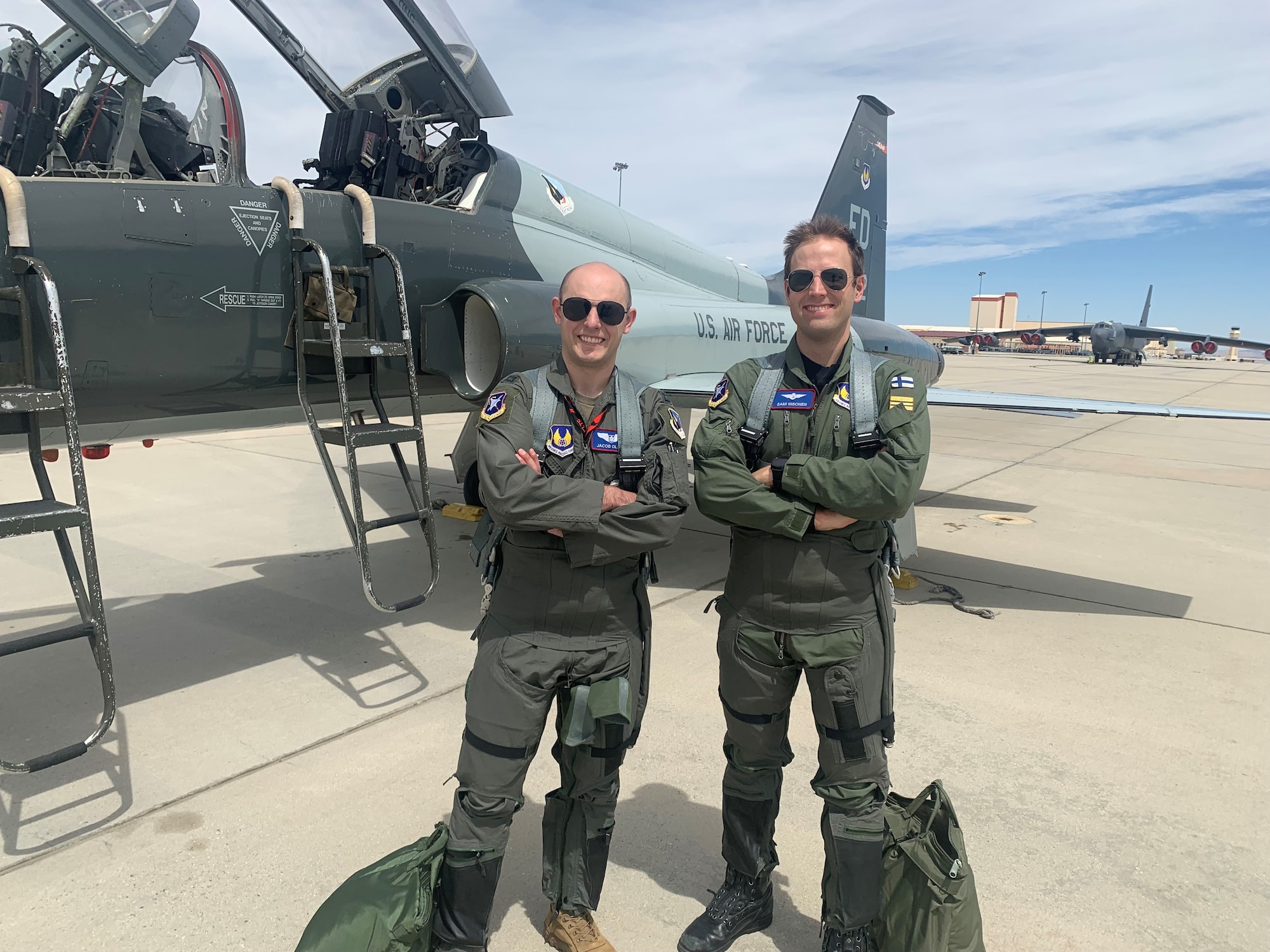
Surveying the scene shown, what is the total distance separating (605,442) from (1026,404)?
→ 17.5ft

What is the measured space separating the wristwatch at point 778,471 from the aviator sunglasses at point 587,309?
0.58 meters

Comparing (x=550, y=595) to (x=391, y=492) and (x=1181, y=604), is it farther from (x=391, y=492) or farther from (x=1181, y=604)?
(x=391, y=492)

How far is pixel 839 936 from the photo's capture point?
2.31 m

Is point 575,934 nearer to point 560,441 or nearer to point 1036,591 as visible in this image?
point 560,441

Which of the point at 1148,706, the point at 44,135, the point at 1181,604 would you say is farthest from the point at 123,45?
the point at 1181,604

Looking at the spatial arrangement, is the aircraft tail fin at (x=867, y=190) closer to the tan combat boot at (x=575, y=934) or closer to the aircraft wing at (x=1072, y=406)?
the aircraft wing at (x=1072, y=406)

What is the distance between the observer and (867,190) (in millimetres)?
10906

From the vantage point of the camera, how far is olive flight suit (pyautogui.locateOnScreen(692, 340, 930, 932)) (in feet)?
7.34

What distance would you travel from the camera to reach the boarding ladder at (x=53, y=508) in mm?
2664

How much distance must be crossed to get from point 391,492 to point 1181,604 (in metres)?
6.98

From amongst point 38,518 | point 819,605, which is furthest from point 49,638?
point 819,605

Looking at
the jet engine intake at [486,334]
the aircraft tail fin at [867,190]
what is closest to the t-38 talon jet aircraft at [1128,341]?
the aircraft tail fin at [867,190]

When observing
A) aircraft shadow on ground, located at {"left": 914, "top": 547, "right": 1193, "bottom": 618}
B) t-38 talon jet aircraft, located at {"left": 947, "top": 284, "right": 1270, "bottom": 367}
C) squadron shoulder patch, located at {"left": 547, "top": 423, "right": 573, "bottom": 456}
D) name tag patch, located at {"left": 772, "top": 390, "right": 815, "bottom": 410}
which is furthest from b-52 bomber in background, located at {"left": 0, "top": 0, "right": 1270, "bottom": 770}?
t-38 talon jet aircraft, located at {"left": 947, "top": 284, "right": 1270, "bottom": 367}

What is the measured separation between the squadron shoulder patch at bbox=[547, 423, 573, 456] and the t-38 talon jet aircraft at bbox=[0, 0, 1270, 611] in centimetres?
162
